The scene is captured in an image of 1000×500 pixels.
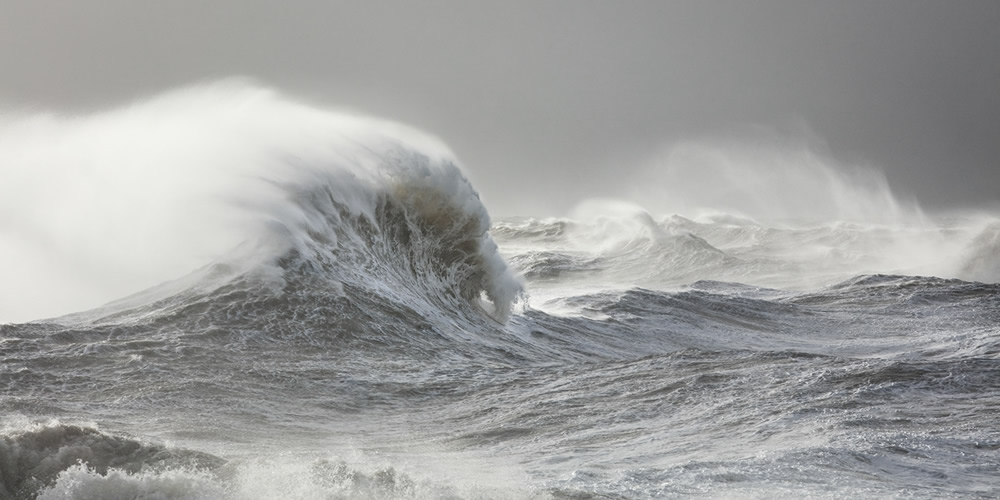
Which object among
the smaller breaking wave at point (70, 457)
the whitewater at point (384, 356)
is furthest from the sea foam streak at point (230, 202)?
the smaller breaking wave at point (70, 457)

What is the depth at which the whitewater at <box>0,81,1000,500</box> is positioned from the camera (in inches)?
215

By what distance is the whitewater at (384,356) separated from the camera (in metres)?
5.47

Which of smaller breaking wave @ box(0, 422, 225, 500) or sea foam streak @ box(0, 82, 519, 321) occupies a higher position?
sea foam streak @ box(0, 82, 519, 321)

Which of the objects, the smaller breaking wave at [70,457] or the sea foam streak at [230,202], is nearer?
the smaller breaking wave at [70,457]

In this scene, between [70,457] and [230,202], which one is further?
[230,202]

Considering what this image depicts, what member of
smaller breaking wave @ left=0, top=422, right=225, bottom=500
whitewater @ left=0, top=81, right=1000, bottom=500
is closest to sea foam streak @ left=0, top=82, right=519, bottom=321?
whitewater @ left=0, top=81, right=1000, bottom=500

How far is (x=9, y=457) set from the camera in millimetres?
4906

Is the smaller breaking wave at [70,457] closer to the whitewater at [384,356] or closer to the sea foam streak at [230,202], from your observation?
the whitewater at [384,356]

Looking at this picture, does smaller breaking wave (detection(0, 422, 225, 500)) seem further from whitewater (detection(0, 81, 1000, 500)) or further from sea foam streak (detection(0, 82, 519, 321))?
sea foam streak (detection(0, 82, 519, 321))

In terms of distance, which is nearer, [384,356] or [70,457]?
[70,457]

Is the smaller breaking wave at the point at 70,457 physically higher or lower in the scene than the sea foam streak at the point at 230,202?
lower

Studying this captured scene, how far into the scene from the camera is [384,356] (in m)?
9.74

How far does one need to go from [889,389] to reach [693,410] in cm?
191

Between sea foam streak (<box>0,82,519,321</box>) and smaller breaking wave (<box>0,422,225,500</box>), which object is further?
sea foam streak (<box>0,82,519,321</box>)
